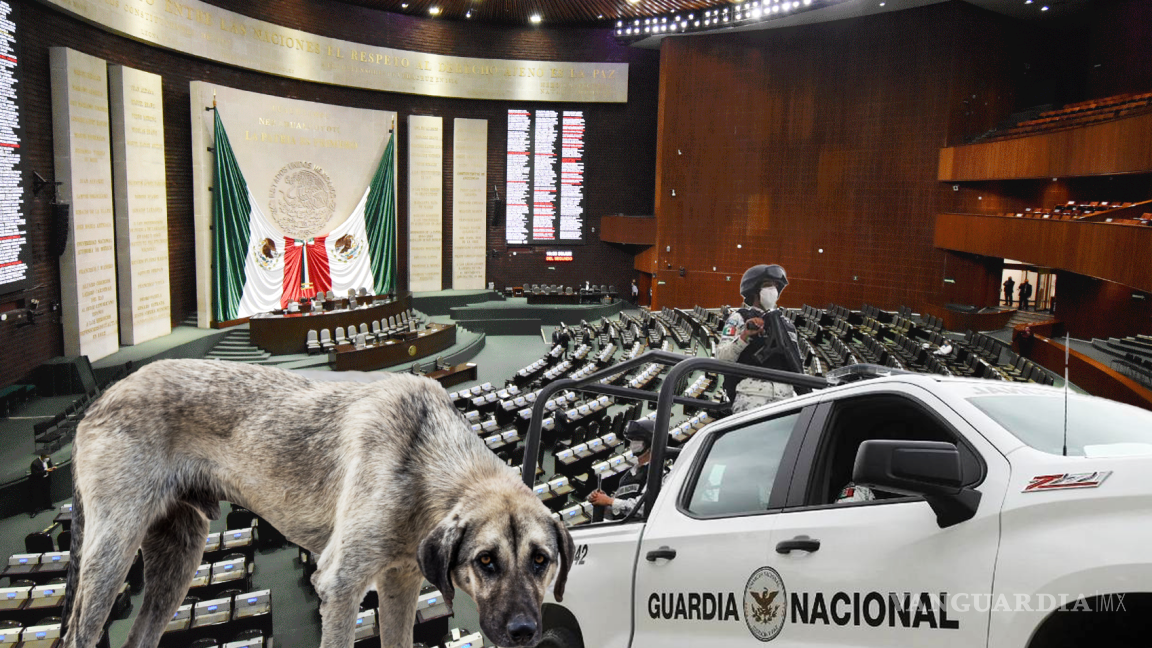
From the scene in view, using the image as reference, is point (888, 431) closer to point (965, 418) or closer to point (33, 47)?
point (965, 418)

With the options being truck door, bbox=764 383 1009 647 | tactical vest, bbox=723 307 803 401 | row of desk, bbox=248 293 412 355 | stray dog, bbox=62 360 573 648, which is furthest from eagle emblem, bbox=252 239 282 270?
stray dog, bbox=62 360 573 648

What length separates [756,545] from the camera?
2.33 metres

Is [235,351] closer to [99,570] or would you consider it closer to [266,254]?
[266,254]

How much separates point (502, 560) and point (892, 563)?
1.14 metres

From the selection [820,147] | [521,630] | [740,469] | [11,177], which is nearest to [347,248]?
[11,177]

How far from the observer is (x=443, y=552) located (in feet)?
4.00

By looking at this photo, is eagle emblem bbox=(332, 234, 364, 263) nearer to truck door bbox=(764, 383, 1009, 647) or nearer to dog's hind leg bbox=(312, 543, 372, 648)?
truck door bbox=(764, 383, 1009, 647)

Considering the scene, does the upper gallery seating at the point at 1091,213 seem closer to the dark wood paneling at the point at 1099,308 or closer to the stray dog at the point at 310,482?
the dark wood paneling at the point at 1099,308

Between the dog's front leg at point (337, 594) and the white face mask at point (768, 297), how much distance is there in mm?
3313

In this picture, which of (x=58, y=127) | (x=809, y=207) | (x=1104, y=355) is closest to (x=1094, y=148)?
(x=1104, y=355)

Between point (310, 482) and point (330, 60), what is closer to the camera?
point (310, 482)

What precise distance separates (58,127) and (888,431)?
16253 mm

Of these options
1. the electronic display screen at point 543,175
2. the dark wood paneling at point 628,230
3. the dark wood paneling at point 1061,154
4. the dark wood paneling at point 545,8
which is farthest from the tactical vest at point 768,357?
the electronic display screen at point 543,175

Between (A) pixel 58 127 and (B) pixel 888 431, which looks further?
(A) pixel 58 127
